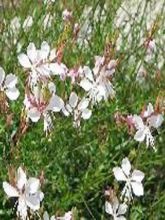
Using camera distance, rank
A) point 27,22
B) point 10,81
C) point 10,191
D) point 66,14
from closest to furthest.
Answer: point 10,191 < point 10,81 < point 27,22 < point 66,14

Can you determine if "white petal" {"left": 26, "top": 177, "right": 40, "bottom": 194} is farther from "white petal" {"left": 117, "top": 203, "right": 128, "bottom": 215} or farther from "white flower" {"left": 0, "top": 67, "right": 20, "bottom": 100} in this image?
"white petal" {"left": 117, "top": 203, "right": 128, "bottom": 215}

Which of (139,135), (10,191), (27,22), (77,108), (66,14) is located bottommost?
(10,191)

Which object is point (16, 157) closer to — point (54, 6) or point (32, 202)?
point (32, 202)

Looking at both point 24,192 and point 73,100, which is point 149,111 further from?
point 24,192

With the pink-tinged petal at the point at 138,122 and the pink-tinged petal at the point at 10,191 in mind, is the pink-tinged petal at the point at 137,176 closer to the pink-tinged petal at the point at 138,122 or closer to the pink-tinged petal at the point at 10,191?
the pink-tinged petal at the point at 138,122

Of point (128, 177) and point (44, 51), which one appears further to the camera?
point (128, 177)

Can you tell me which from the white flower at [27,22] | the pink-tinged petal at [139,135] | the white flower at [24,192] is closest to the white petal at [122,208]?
the pink-tinged petal at [139,135]

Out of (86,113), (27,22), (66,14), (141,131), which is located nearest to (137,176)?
(141,131)
